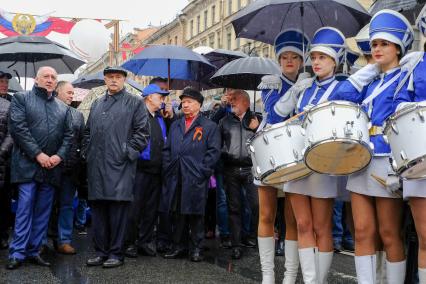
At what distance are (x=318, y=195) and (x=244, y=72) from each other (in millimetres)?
3293

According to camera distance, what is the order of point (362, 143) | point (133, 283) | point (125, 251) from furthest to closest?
point (125, 251) < point (133, 283) < point (362, 143)

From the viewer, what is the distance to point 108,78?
20.6 ft

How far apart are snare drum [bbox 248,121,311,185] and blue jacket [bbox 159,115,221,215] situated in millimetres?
2199

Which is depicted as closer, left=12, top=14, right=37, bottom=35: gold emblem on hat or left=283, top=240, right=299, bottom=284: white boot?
left=283, top=240, right=299, bottom=284: white boot

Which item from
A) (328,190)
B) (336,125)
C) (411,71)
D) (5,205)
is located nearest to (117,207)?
(5,205)

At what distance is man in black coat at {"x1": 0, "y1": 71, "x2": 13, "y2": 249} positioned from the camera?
6348 mm

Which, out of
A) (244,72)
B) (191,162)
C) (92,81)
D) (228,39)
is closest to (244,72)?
(244,72)

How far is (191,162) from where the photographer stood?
655 cm

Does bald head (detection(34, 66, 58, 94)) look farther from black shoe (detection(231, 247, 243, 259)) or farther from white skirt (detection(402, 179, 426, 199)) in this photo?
white skirt (detection(402, 179, 426, 199))

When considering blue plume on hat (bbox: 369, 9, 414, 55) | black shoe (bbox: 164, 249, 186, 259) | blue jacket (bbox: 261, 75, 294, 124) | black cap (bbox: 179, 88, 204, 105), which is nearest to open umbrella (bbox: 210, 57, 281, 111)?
black cap (bbox: 179, 88, 204, 105)

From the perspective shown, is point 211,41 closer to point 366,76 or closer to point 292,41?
point 292,41

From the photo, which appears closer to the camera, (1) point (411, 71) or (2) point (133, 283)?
(1) point (411, 71)

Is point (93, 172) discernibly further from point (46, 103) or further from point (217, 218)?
point (217, 218)

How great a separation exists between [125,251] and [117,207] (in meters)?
0.78
